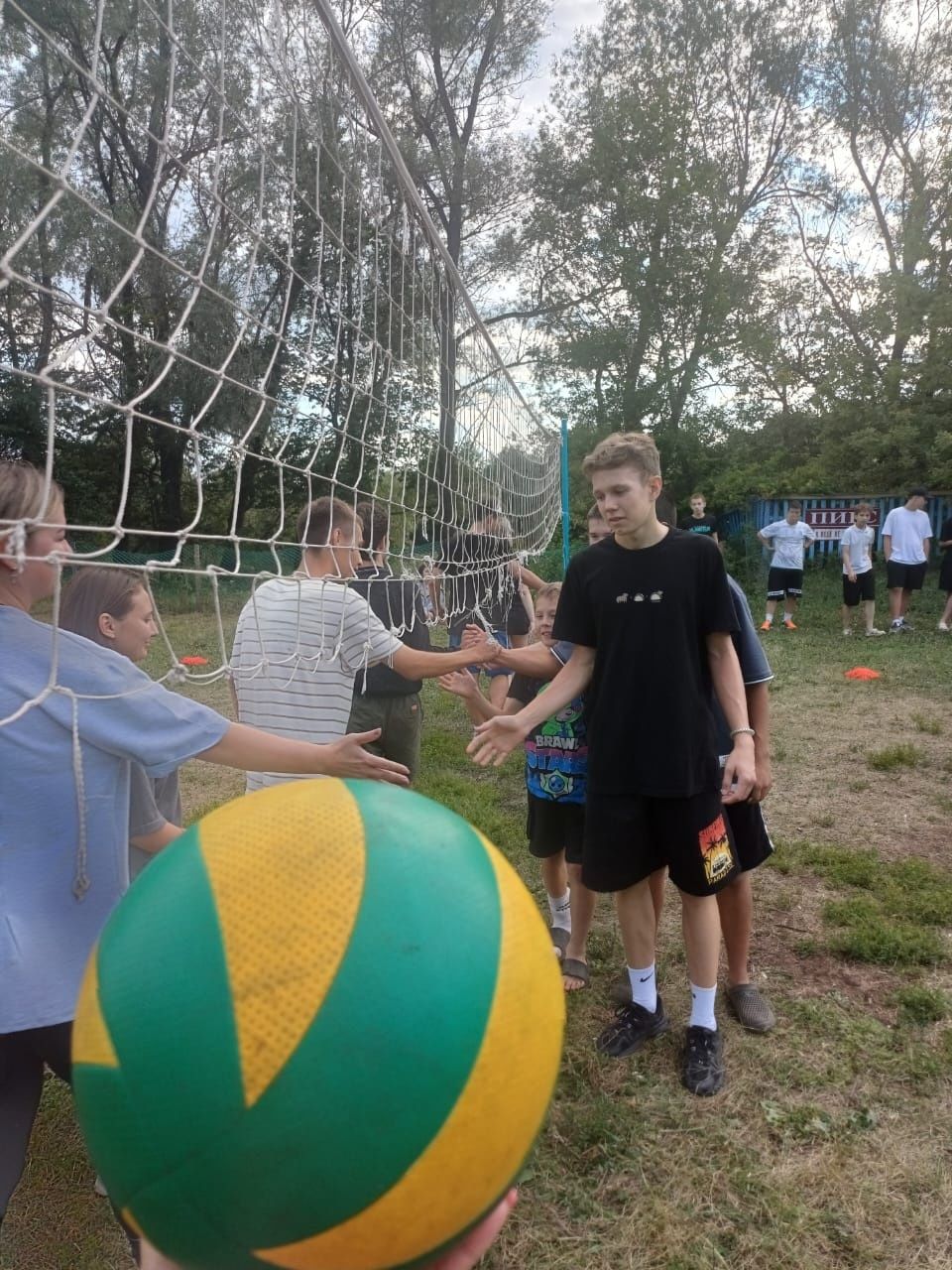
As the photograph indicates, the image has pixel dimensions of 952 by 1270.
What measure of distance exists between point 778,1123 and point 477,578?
436cm

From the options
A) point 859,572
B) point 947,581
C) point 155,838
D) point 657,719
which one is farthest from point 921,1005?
point 947,581

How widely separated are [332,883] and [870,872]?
12.4 ft

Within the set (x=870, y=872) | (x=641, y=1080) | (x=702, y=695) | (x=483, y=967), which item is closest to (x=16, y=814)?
(x=483, y=967)

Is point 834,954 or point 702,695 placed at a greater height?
point 702,695

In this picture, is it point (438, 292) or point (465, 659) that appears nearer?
point (465, 659)

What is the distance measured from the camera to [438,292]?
5.20 meters

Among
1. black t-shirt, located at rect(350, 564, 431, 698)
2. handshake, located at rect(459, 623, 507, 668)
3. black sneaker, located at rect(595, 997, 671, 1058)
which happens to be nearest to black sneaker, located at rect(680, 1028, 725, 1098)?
black sneaker, located at rect(595, 997, 671, 1058)

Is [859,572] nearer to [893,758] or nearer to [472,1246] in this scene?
[893,758]

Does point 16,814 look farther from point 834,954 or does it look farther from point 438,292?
point 438,292

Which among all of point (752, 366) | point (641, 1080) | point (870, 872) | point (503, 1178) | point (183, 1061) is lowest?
point (641, 1080)

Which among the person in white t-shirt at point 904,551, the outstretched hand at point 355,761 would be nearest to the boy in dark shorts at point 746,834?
the outstretched hand at point 355,761

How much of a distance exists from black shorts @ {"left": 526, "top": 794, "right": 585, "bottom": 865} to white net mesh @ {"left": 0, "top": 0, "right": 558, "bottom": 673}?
137 cm

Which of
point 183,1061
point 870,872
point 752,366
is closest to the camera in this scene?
point 183,1061

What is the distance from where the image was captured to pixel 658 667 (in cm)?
254
